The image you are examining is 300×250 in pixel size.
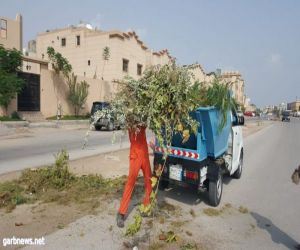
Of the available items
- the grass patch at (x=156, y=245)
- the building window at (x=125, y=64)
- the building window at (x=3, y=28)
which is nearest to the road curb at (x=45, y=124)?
the building window at (x=3, y=28)

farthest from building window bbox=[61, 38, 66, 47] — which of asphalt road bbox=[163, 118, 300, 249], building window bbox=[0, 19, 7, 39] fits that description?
asphalt road bbox=[163, 118, 300, 249]

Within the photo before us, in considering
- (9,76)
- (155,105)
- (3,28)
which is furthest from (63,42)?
(155,105)

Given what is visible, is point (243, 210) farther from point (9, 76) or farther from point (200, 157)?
point (9, 76)

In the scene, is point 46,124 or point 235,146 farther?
point 46,124

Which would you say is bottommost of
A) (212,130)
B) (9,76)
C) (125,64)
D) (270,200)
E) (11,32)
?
(270,200)

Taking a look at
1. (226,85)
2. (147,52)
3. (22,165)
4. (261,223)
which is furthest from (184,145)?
(147,52)

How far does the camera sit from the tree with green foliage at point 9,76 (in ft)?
65.4

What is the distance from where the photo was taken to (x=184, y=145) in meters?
6.21

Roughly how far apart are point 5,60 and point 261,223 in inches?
784

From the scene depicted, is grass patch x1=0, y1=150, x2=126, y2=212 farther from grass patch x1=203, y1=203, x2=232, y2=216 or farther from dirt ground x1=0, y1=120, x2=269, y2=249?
grass patch x1=203, y1=203, x2=232, y2=216

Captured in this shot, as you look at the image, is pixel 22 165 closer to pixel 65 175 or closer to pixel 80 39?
pixel 65 175

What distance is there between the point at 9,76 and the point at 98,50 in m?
19.0

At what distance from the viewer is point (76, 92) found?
2864 cm

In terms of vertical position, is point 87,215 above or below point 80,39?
below
